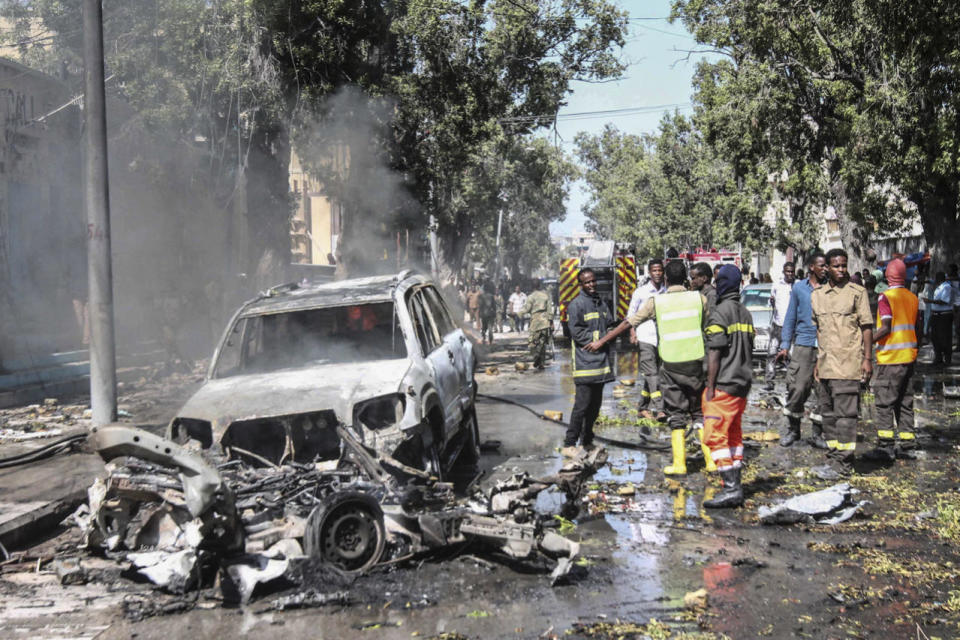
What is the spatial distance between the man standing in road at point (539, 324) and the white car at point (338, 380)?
9483 mm

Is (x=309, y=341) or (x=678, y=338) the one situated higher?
(x=309, y=341)

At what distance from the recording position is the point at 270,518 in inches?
206

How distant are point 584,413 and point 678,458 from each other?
1005mm

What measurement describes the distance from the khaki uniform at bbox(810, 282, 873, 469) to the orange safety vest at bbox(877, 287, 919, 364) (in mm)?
679

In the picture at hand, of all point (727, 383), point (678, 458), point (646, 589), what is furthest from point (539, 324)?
point (646, 589)

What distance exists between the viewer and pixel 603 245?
24.8 m

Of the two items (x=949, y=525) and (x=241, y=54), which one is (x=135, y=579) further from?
(x=241, y=54)

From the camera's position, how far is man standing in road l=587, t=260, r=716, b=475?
26.4ft

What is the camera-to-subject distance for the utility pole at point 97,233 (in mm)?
9195

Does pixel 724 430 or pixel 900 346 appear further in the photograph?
pixel 900 346

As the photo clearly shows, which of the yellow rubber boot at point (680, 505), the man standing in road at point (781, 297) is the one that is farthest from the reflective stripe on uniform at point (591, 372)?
the man standing in road at point (781, 297)

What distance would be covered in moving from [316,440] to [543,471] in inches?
103

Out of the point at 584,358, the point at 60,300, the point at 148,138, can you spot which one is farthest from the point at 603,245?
the point at 584,358

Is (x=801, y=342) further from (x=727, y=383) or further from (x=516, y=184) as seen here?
(x=516, y=184)
